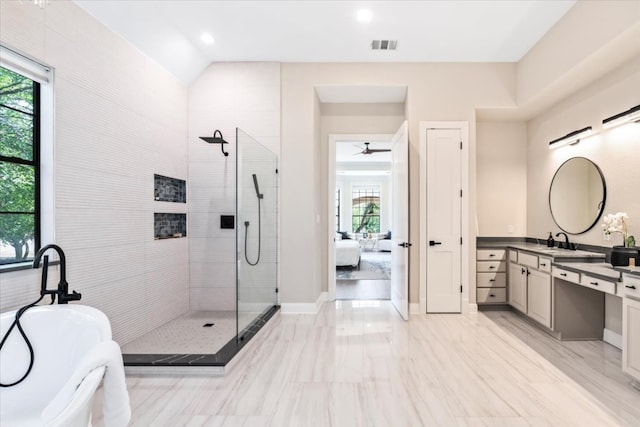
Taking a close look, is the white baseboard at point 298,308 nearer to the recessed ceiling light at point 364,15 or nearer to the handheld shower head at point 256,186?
the handheld shower head at point 256,186

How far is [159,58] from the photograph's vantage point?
11.8ft

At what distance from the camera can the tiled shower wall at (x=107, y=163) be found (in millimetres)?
2414

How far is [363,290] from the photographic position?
18.1 ft

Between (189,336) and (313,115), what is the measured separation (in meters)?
2.84

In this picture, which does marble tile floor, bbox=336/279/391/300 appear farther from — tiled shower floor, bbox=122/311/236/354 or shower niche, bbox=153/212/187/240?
shower niche, bbox=153/212/187/240

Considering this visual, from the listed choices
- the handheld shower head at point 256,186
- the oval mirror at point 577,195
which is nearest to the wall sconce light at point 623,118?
the oval mirror at point 577,195

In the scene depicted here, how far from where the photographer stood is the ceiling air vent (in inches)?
148

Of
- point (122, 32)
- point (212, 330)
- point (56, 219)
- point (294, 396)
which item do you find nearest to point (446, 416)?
point (294, 396)

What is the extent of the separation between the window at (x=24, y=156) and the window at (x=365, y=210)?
1006cm

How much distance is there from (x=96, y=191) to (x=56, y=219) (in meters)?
0.43

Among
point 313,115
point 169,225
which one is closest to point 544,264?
point 313,115

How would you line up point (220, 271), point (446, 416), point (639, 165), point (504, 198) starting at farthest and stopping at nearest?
point (504, 198) < point (220, 271) < point (639, 165) < point (446, 416)

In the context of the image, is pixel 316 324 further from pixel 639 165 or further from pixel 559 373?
pixel 639 165

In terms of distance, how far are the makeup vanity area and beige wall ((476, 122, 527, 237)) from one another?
0.47m
